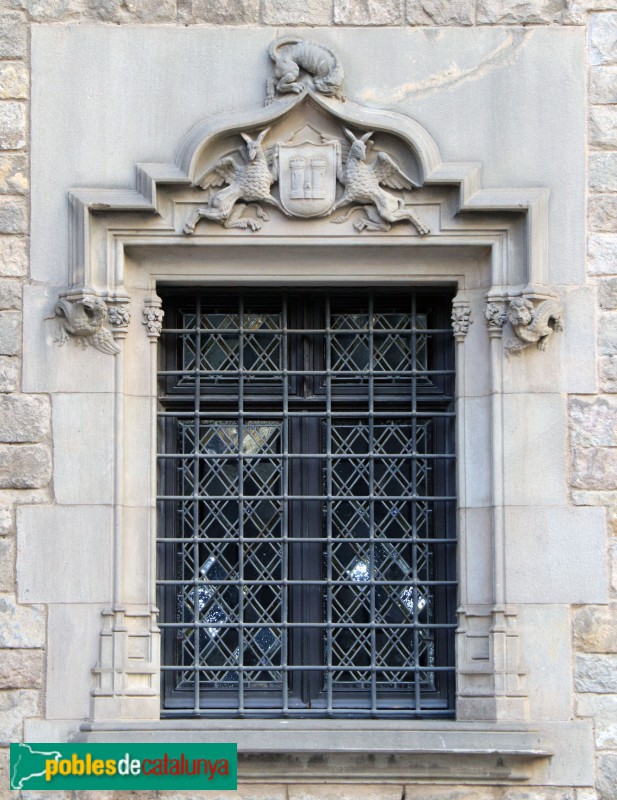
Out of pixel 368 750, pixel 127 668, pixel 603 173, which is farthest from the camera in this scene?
pixel 603 173

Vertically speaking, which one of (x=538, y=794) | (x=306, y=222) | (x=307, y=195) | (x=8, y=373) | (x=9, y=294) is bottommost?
(x=538, y=794)

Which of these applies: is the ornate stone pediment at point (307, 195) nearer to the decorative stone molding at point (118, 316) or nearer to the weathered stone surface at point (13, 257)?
the decorative stone molding at point (118, 316)

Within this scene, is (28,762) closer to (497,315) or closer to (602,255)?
(497,315)

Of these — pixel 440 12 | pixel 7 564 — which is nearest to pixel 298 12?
pixel 440 12

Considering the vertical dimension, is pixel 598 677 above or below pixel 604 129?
below

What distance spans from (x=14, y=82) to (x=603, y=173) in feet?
9.68

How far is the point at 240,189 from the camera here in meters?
7.53

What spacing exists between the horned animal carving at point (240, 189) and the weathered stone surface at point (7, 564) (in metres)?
1.74

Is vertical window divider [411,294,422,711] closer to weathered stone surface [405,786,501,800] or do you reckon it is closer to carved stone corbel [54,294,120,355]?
weathered stone surface [405,786,501,800]

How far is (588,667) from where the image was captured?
23.9ft

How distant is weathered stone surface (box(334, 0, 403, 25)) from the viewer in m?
7.65

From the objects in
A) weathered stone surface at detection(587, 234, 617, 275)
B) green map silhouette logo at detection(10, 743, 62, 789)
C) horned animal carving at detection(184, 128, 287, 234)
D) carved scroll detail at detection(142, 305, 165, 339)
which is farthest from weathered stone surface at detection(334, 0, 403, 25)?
green map silhouette logo at detection(10, 743, 62, 789)

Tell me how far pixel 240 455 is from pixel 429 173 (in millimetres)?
1676

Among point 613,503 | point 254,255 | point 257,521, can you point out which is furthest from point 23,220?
point 613,503
